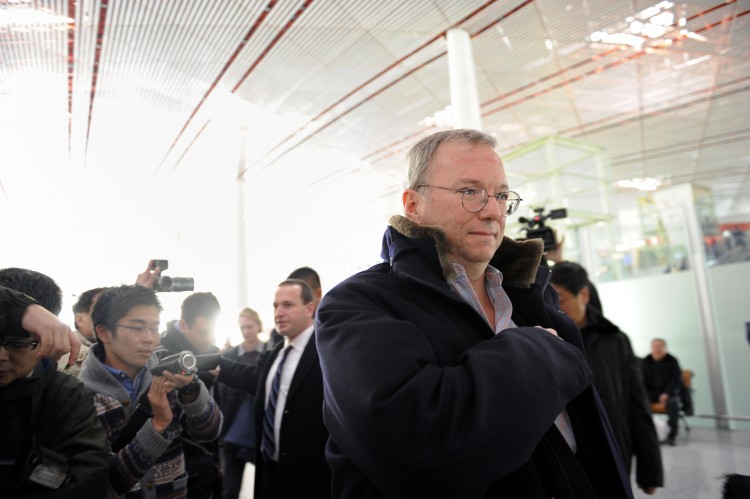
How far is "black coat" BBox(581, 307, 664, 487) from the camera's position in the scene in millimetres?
2332

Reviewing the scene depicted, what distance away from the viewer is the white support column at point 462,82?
18.6 ft

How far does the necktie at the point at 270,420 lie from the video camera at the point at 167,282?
699mm

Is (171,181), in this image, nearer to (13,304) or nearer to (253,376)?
(253,376)

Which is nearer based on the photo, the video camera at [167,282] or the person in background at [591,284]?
the video camera at [167,282]

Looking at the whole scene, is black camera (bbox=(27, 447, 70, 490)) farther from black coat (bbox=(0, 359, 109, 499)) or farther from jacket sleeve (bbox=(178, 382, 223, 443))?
jacket sleeve (bbox=(178, 382, 223, 443))

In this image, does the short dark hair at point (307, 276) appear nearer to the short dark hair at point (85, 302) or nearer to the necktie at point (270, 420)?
the necktie at point (270, 420)

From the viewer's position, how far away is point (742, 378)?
250 inches

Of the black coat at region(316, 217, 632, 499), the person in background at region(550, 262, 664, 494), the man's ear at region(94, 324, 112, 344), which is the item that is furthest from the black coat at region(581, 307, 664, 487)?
the man's ear at region(94, 324, 112, 344)

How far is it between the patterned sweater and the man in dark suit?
368mm

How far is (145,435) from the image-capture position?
177 centimetres

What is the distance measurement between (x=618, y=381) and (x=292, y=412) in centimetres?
160

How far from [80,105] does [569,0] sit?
21.3 ft

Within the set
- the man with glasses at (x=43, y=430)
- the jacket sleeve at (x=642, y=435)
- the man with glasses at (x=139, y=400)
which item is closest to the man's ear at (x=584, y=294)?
the jacket sleeve at (x=642, y=435)

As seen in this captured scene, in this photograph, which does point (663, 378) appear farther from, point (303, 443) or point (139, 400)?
point (139, 400)
